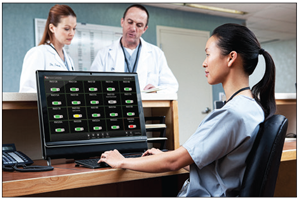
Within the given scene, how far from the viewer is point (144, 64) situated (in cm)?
263

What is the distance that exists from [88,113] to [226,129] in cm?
60

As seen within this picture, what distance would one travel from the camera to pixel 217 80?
44.5 inches

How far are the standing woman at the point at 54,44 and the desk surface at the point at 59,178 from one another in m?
1.22

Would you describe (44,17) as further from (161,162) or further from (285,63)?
(285,63)

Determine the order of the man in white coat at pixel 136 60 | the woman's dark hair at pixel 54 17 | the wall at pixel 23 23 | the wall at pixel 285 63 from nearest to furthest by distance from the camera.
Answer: the woman's dark hair at pixel 54 17, the man in white coat at pixel 136 60, the wall at pixel 23 23, the wall at pixel 285 63

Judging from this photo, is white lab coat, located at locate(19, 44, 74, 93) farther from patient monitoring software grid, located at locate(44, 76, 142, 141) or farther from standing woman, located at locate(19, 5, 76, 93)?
patient monitoring software grid, located at locate(44, 76, 142, 141)

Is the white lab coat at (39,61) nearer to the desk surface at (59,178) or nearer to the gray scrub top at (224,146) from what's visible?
the desk surface at (59,178)

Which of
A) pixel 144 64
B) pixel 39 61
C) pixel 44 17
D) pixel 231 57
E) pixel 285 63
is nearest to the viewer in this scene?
pixel 231 57

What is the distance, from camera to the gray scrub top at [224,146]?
966mm

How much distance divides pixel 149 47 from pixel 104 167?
5.68 ft

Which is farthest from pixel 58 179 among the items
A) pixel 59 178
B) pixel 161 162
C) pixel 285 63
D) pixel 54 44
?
pixel 285 63

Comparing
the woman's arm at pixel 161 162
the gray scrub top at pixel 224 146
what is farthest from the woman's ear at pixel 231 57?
the woman's arm at pixel 161 162

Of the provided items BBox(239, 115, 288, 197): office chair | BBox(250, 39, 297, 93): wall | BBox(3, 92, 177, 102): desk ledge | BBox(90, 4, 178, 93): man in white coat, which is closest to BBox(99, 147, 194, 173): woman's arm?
BBox(239, 115, 288, 197): office chair

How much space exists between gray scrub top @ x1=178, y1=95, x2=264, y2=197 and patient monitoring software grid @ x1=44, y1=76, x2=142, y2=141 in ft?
1.48
